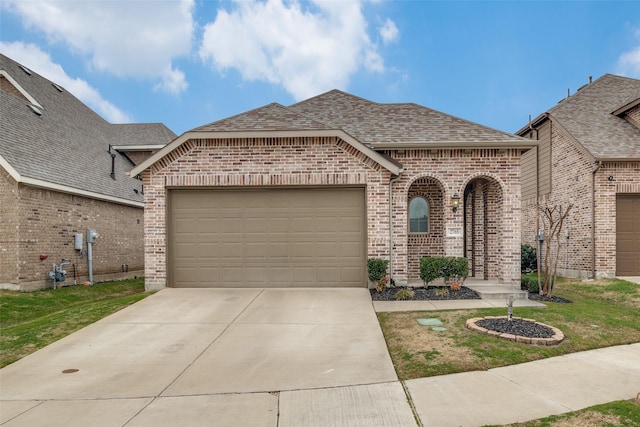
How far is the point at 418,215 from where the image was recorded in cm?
1175

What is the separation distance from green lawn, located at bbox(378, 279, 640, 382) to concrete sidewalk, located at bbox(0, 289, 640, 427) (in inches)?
7.8

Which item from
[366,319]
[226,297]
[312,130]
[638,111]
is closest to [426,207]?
[312,130]

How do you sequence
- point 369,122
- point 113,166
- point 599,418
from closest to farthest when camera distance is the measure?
point 599,418
point 369,122
point 113,166

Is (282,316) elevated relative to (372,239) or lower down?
lower down

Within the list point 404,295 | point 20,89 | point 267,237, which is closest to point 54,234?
point 267,237

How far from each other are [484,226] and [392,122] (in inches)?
166

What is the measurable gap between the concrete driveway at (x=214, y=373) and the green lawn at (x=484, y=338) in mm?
346

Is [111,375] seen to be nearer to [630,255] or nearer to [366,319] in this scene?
[366,319]

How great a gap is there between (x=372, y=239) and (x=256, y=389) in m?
6.21

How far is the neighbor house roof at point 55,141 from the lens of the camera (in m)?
12.8

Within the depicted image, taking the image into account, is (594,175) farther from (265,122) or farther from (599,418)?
(599,418)

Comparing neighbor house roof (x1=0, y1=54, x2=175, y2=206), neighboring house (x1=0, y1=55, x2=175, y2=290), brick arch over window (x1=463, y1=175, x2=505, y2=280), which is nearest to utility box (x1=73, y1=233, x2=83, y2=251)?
neighboring house (x1=0, y1=55, x2=175, y2=290)

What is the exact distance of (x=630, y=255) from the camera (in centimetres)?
1312

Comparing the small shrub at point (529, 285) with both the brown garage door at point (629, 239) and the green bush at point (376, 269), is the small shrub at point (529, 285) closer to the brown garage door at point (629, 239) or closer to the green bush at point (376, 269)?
the green bush at point (376, 269)
